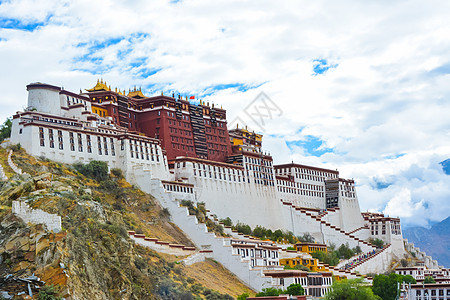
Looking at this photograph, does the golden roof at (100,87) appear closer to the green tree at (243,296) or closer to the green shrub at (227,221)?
the green shrub at (227,221)

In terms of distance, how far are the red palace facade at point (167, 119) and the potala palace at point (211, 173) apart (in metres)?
0.16

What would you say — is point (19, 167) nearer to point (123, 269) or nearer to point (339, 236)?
point (123, 269)

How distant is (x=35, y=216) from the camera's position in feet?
200

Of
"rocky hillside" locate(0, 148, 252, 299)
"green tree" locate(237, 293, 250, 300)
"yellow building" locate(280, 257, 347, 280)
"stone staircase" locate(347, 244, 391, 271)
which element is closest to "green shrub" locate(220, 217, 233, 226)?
"yellow building" locate(280, 257, 347, 280)

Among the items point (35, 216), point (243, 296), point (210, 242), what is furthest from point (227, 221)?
point (35, 216)

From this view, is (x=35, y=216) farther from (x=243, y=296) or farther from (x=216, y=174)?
(x=216, y=174)

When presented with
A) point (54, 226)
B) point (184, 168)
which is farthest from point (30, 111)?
point (54, 226)

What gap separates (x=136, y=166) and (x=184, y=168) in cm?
Result: 943

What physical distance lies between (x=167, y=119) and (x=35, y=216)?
169 ft

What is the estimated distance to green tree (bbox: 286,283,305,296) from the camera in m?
80.2

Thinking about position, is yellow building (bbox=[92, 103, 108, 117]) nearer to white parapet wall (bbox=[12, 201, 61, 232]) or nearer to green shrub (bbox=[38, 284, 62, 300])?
white parapet wall (bbox=[12, 201, 61, 232])

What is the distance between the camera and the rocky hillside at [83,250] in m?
58.1

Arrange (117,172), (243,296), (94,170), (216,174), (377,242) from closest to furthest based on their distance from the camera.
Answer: (243,296)
(94,170)
(117,172)
(216,174)
(377,242)

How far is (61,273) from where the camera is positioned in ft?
189
